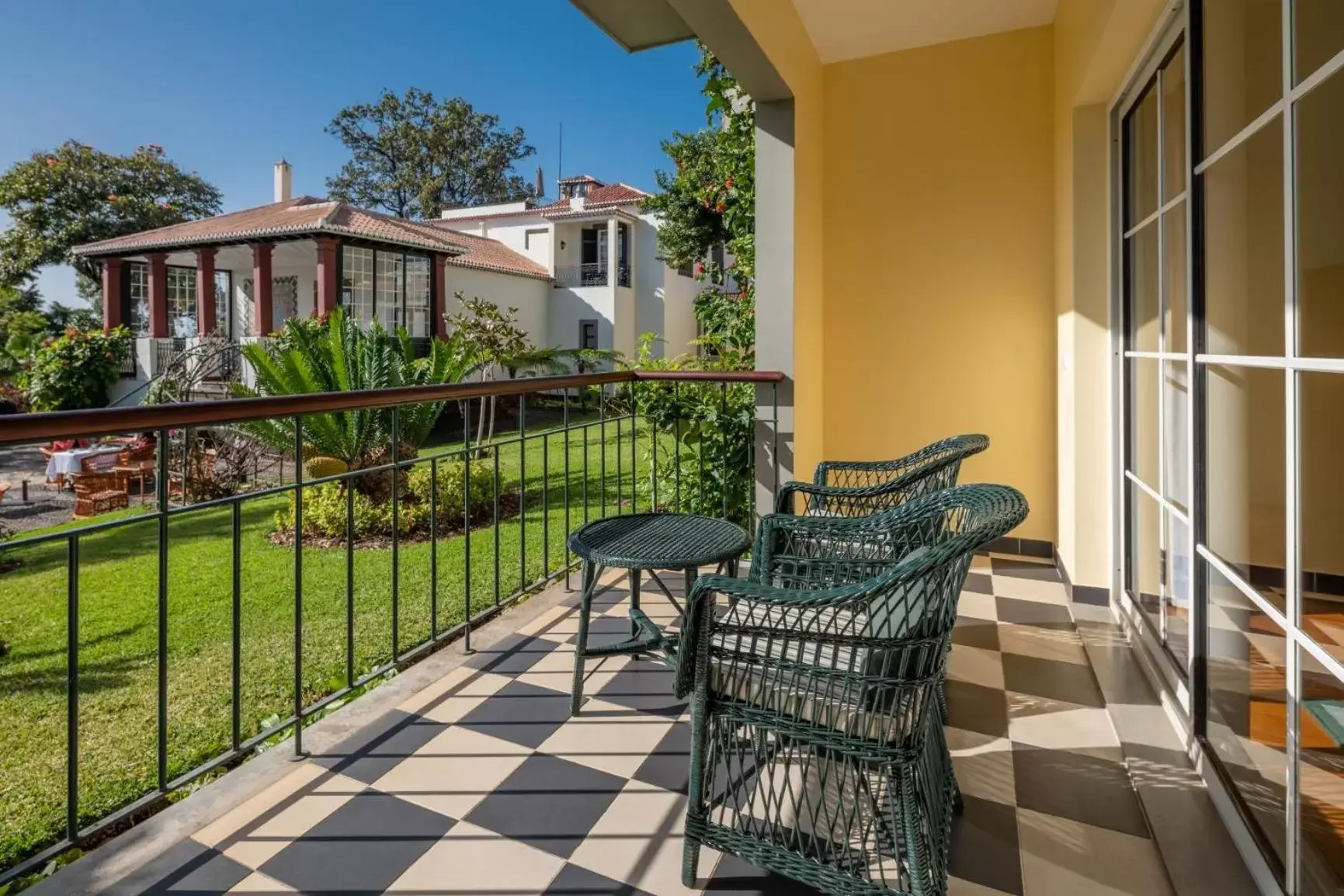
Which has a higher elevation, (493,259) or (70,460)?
(493,259)

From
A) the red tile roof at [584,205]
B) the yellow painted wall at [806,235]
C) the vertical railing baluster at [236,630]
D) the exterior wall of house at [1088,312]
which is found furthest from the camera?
the red tile roof at [584,205]

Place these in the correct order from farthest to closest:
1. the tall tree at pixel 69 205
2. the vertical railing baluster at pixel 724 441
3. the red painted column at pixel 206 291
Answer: the tall tree at pixel 69 205 < the red painted column at pixel 206 291 < the vertical railing baluster at pixel 724 441

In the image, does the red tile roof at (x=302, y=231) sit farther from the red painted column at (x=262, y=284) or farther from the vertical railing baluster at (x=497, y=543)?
the vertical railing baluster at (x=497, y=543)

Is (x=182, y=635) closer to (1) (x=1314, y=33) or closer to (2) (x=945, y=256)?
(2) (x=945, y=256)

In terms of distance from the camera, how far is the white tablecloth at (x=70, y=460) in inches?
294

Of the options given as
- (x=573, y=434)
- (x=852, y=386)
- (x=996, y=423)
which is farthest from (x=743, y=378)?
(x=573, y=434)

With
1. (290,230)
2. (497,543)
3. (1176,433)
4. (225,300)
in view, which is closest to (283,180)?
(225,300)

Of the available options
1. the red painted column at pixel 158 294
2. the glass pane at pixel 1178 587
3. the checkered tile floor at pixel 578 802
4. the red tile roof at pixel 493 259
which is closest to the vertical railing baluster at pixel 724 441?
the checkered tile floor at pixel 578 802

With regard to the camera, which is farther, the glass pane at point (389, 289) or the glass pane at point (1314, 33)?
the glass pane at point (389, 289)

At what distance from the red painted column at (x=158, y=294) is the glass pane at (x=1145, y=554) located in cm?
1719

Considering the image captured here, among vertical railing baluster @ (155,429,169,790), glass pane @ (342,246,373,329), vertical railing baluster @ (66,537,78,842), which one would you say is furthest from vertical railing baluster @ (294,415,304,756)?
glass pane @ (342,246,373,329)

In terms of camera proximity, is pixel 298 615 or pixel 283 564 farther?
pixel 283 564

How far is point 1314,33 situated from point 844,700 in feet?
4.33

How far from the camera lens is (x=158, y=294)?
14852mm
